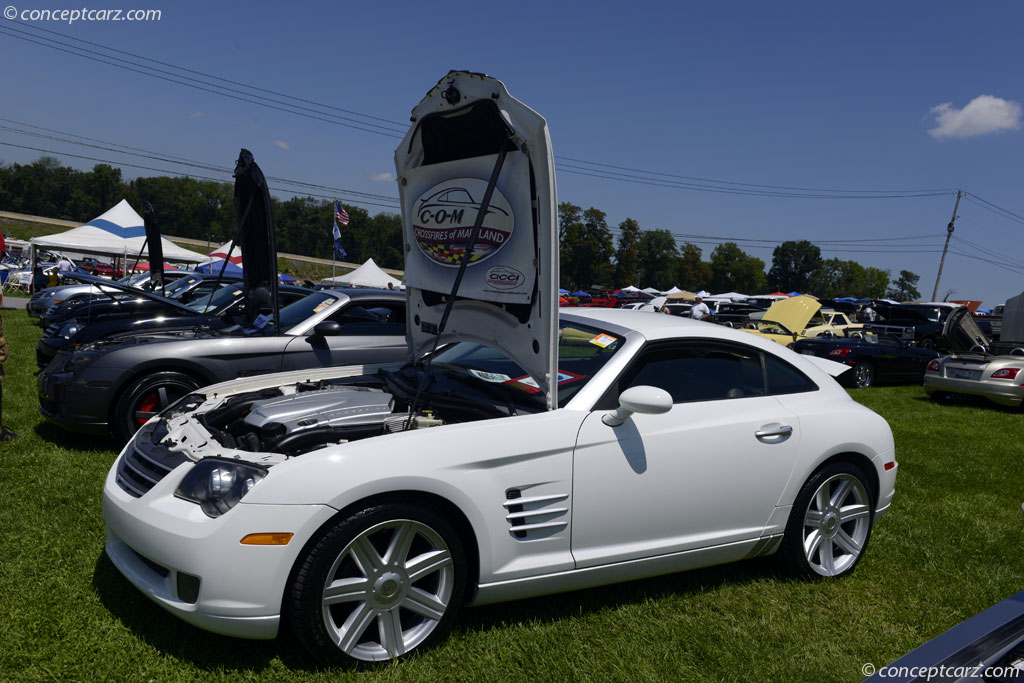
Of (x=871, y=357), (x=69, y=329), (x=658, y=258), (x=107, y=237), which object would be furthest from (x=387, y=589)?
(x=658, y=258)

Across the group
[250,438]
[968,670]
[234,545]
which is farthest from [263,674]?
[968,670]

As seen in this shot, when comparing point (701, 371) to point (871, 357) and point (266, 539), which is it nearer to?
point (266, 539)

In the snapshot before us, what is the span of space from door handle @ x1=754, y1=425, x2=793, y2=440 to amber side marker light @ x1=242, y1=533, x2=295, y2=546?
90.3 inches

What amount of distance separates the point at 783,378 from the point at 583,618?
67.9 inches

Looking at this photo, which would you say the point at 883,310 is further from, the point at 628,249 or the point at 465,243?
the point at 628,249

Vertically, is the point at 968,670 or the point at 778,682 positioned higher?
the point at 968,670

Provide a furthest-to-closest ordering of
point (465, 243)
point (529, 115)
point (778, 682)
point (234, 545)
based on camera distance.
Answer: point (465, 243)
point (529, 115)
point (778, 682)
point (234, 545)

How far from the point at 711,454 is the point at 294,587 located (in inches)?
77.6

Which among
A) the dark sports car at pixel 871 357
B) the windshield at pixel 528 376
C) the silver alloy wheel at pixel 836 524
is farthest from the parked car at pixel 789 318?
the windshield at pixel 528 376

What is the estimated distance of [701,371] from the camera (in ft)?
11.9

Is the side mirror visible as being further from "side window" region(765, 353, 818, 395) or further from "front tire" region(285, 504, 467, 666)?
"side window" region(765, 353, 818, 395)

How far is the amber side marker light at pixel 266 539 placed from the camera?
8.04ft

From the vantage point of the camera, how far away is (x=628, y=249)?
9138 cm

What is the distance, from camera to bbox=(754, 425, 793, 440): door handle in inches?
137
